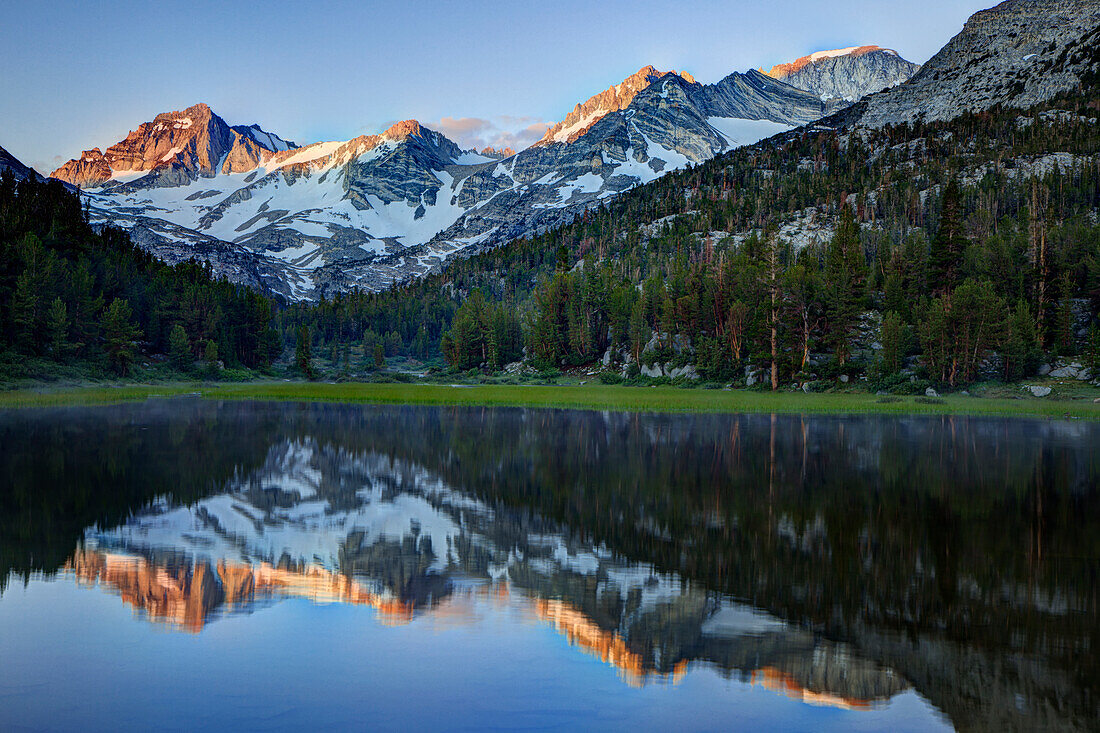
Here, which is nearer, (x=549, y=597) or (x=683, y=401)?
(x=549, y=597)

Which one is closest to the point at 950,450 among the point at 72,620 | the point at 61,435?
the point at 72,620

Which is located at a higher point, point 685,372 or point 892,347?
point 892,347

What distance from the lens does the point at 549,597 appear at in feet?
39.0

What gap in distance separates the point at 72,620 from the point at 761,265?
3744 inches

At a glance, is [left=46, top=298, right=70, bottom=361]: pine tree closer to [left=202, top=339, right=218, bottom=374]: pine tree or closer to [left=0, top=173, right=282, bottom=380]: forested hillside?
[left=0, top=173, right=282, bottom=380]: forested hillside

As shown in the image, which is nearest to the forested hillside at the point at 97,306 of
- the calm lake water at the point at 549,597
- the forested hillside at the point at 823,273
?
the forested hillside at the point at 823,273

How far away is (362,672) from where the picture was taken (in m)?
9.02

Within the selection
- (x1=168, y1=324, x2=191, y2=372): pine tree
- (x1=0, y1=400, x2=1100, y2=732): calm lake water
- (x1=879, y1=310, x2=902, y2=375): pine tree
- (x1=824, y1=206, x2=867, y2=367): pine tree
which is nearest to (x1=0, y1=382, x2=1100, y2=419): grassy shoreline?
(x1=879, y1=310, x2=902, y2=375): pine tree

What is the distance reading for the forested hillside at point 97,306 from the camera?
83.9 metres

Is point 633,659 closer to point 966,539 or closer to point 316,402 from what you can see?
point 966,539

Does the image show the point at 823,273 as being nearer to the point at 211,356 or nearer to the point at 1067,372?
the point at 1067,372

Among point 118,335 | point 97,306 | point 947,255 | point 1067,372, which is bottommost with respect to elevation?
point 1067,372

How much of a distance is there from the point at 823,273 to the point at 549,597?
88.9 meters

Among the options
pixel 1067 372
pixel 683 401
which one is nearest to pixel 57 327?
pixel 683 401
